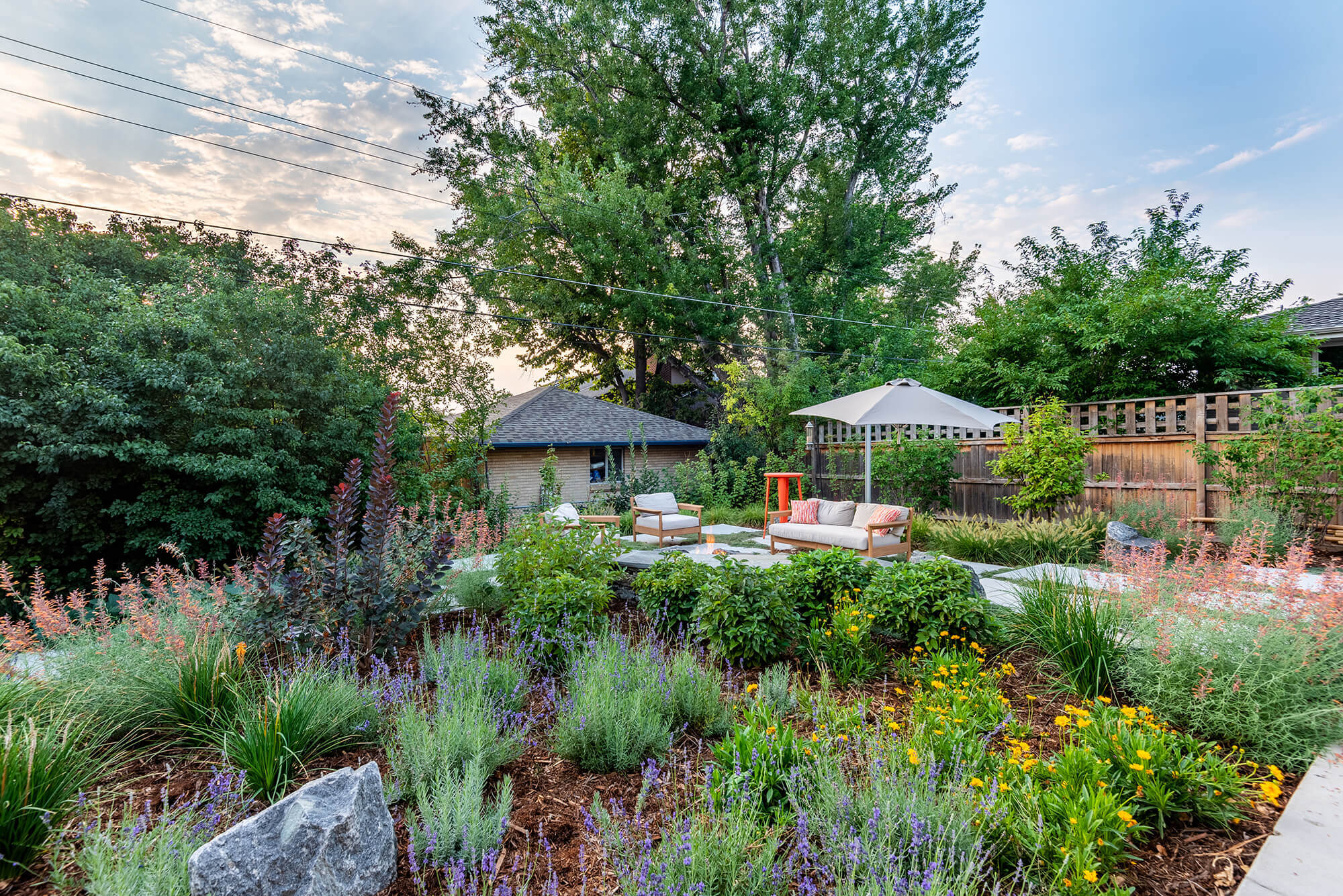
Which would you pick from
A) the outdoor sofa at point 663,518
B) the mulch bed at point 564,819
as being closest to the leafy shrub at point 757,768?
the mulch bed at point 564,819

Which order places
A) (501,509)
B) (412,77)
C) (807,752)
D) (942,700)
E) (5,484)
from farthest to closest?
(412,77) < (501,509) < (5,484) < (942,700) < (807,752)

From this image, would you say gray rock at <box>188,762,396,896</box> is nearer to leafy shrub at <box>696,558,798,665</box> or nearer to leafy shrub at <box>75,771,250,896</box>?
leafy shrub at <box>75,771,250,896</box>

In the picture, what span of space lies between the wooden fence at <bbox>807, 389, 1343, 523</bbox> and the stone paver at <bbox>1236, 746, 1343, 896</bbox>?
6127mm

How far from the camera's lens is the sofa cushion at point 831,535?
6500mm

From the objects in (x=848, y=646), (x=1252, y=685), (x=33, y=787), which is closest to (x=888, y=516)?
(x=848, y=646)

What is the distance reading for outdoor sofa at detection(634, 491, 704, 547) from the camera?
846cm

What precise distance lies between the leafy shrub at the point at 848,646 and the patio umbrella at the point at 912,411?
4.29m

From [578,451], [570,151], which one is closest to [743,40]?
[570,151]

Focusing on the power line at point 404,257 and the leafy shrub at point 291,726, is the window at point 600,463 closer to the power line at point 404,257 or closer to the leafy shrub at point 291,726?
the power line at point 404,257

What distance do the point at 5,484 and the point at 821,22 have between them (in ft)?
70.4

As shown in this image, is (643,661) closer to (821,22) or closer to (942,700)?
(942,700)

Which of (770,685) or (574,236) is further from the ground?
(574,236)

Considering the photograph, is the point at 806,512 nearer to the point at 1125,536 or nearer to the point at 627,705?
the point at 1125,536

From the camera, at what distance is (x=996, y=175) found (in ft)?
43.4
